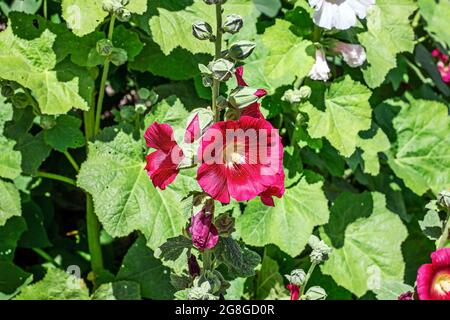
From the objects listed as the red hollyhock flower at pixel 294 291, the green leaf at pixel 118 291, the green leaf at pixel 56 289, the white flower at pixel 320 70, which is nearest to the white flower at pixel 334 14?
the white flower at pixel 320 70

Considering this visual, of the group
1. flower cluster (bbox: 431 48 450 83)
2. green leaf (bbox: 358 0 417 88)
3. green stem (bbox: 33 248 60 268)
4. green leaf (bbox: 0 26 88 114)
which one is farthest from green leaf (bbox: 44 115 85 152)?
flower cluster (bbox: 431 48 450 83)

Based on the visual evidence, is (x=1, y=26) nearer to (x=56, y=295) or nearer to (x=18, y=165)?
(x=18, y=165)

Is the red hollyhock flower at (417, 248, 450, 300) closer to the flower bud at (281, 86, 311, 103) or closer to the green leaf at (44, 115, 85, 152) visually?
the flower bud at (281, 86, 311, 103)

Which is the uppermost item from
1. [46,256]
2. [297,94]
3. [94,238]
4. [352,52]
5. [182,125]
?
[352,52]

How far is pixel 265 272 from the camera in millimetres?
2299

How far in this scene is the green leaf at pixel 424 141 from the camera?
255 centimetres

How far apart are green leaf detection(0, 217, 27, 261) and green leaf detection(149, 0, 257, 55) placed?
71 cm

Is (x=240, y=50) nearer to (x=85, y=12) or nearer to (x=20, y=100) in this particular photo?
(x=85, y=12)

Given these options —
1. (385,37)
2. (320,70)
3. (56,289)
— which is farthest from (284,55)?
(56,289)

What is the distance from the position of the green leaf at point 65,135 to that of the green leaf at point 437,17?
131 centimetres

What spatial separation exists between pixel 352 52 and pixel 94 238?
964 millimetres

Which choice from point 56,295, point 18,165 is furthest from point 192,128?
point 56,295

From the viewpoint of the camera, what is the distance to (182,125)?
2113 millimetres

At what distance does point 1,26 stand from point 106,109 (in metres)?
0.46
